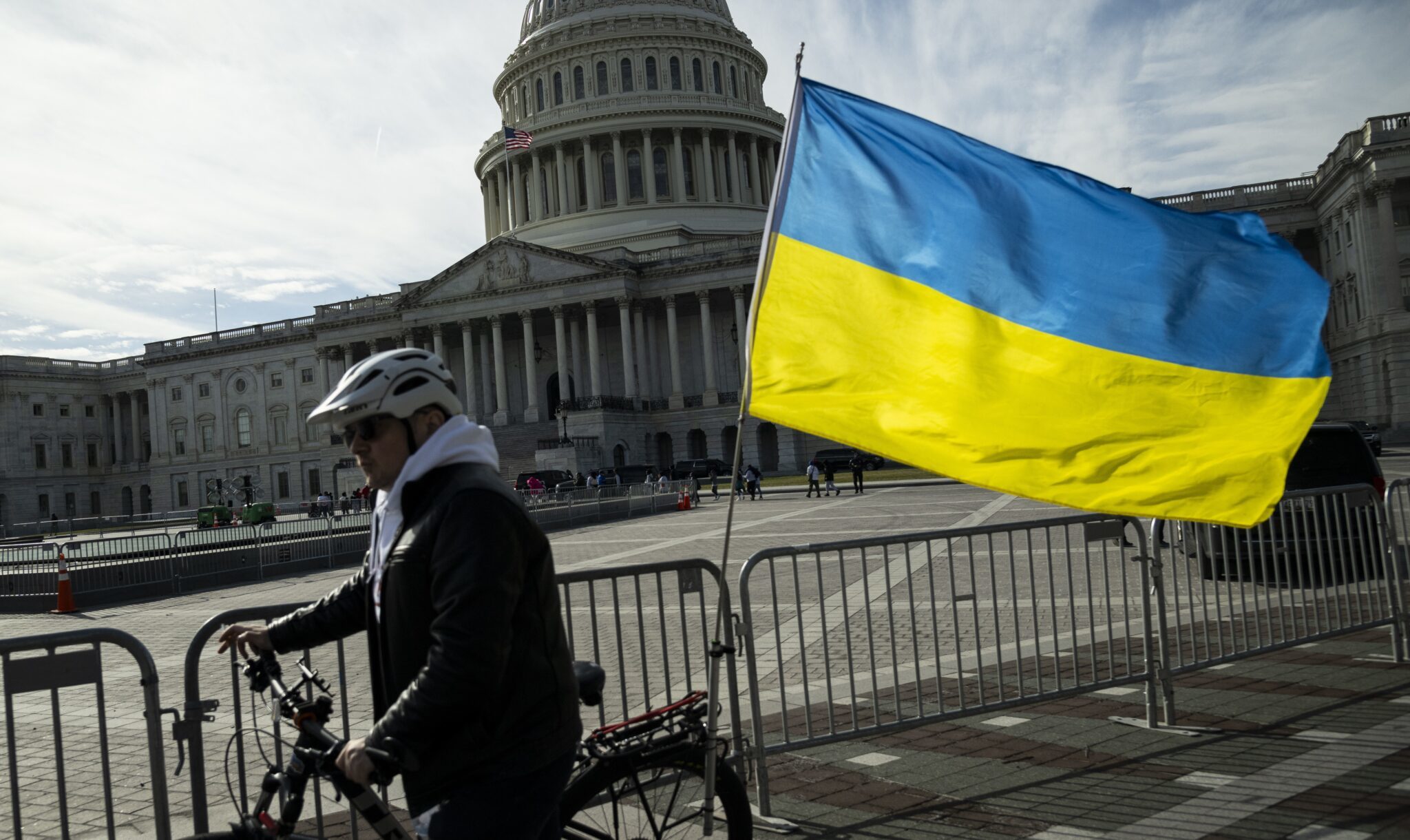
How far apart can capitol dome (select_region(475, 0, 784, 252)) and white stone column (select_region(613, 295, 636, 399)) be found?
9954 millimetres

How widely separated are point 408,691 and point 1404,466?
34722mm

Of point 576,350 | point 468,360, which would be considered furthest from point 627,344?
point 468,360

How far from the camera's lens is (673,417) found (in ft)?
228

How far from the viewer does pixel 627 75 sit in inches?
3344

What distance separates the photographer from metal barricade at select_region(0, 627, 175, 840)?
165 inches

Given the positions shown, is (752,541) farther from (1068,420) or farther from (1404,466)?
(1404,466)

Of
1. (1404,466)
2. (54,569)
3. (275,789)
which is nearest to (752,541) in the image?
(54,569)

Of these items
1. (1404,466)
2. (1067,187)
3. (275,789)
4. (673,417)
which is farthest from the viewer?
(673,417)

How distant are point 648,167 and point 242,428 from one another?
3961 centimetres

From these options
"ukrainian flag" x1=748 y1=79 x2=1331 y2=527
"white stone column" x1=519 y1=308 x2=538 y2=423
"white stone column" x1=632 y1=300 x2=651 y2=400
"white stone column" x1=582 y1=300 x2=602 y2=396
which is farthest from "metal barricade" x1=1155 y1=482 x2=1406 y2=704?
"white stone column" x1=519 y1=308 x2=538 y2=423

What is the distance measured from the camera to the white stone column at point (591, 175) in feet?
271

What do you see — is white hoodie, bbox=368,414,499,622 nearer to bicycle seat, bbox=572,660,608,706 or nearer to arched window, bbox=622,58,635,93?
bicycle seat, bbox=572,660,608,706

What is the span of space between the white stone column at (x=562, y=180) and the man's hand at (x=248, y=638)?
8266cm

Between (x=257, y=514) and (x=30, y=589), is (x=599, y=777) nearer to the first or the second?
(x=30, y=589)
